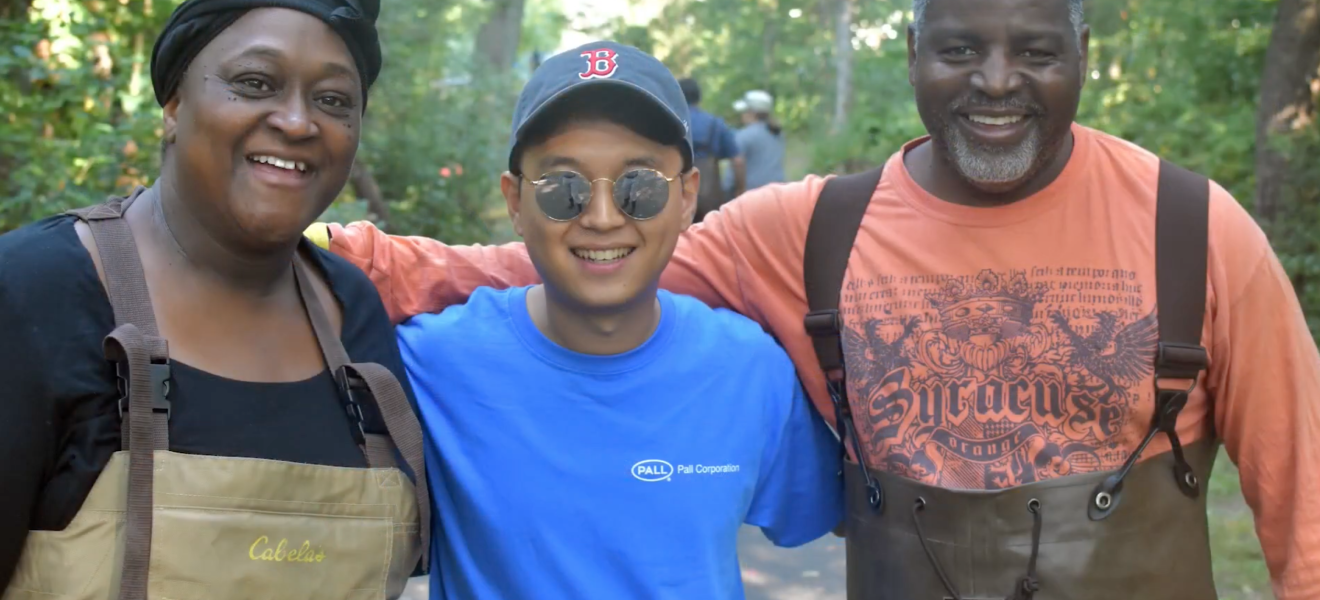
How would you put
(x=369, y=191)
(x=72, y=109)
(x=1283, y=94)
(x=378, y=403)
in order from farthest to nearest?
(x=369, y=191) < (x=1283, y=94) < (x=72, y=109) < (x=378, y=403)

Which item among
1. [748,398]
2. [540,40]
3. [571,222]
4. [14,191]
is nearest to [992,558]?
[748,398]

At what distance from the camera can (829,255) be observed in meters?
2.96

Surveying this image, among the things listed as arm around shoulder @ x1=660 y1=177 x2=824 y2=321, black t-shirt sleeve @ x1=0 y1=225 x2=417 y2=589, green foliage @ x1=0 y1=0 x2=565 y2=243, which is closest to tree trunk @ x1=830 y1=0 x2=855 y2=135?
green foliage @ x1=0 y1=0 x2=565 y2=243

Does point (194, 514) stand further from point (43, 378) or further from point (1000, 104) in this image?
point (1000, 104)

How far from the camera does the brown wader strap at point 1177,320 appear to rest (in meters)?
2.65

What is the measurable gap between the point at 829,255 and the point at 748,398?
431 mm

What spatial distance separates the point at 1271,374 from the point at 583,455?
57.8 inches

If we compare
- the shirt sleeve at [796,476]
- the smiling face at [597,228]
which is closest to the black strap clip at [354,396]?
the smiling face at [597,228]

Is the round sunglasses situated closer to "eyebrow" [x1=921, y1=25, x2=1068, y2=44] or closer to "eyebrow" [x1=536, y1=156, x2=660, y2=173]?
"eyebrow" [x1=536, y1=156, x2=660, y2=173]

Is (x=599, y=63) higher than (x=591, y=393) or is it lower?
higher

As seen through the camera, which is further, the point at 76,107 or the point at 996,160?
the point at 76,107

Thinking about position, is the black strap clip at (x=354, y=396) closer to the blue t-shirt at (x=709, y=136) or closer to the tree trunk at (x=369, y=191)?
the tree trunk at (x=369, y=191)

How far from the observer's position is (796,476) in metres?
2.94

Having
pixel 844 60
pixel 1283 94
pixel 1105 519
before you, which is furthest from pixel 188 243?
pixel 844 60
